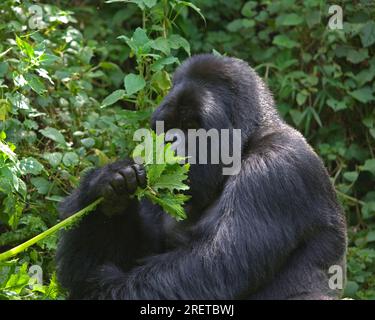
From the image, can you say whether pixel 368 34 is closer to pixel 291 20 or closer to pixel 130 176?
pixel 291 20

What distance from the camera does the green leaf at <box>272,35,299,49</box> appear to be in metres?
6.43

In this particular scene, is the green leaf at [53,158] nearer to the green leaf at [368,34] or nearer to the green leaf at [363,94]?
the green leaf at [363,94]

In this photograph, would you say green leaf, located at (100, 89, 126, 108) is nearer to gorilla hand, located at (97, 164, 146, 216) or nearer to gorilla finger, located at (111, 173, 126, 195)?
gorilla hand, located at (97, 164, 146, 216)

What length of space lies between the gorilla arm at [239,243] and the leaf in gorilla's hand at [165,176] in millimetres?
207

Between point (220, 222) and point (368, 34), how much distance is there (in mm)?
3009

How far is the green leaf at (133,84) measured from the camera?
4.62 meters

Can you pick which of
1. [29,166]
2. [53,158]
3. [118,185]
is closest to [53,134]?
[53,158]

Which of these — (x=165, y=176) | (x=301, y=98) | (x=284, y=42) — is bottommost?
(x=165, y=176)

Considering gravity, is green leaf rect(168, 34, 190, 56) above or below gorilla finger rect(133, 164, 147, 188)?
above

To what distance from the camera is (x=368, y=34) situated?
629 centimetres

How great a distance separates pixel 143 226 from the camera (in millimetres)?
4340

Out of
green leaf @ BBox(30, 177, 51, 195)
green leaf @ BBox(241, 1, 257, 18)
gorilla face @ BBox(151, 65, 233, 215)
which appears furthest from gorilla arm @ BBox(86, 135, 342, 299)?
green leaf @ BBox(241, 1, 257, 18)
